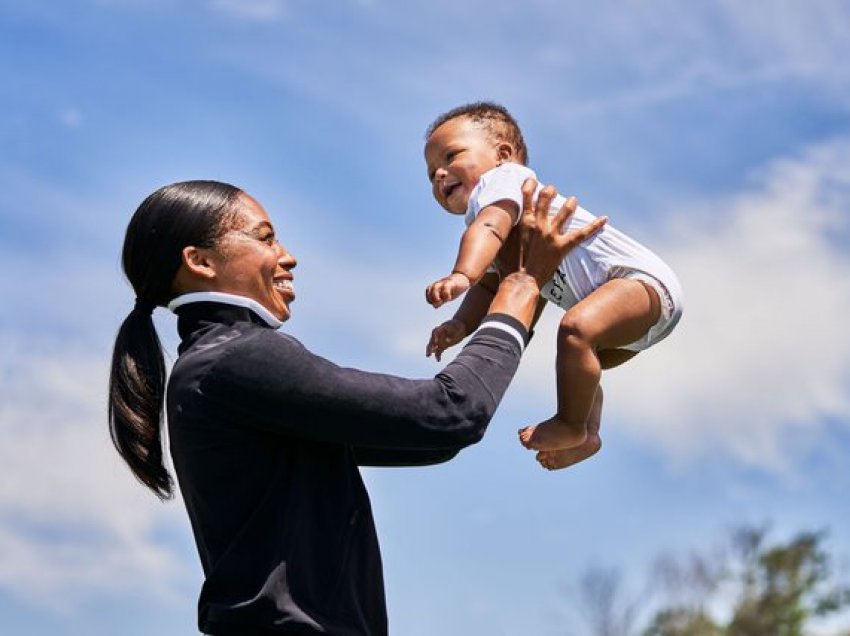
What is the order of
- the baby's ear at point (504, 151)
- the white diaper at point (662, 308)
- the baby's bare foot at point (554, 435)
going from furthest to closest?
the baby's ear at point (504, 151) → the white diaper at point (662, 308) → the baby's bare foot at point (554, 435)

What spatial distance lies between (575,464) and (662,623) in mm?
36706

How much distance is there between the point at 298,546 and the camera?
3.42 metres

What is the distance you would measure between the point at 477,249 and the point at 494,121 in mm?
Answer: 948

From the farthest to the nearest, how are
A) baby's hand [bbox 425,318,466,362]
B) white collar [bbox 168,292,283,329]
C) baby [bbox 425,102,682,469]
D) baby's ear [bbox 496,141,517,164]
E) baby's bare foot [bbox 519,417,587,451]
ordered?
baby's ear [bbox 496,141,517,164], baby's hand [bbox 425,318,466,362], baby's bare foot [bbox 519,417,587,451], baby [bbox 425,102,682,469], white collar [bbox 168,292,283,329]

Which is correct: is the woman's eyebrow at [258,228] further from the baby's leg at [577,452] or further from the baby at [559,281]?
the baby's leg at [577,452]

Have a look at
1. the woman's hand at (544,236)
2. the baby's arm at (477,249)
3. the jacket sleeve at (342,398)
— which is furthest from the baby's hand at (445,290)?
the jacket sleeve at (342,398)

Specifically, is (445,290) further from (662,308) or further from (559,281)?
(662,308)

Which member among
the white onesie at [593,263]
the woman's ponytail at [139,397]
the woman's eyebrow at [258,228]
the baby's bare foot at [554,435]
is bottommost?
the woman's ponytail at [139,397]

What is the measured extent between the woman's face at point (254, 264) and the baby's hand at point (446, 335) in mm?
906

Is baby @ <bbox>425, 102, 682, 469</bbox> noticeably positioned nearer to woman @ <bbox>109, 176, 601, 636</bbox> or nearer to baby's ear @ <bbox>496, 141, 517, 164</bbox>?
baby's ear @ <bbox>496, 141, 517, 164</bbox>

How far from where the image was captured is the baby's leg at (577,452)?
4.59m

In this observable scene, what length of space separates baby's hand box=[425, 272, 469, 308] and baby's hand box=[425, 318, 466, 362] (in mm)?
701

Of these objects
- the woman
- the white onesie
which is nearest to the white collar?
the woman

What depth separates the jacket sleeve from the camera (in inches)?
135
